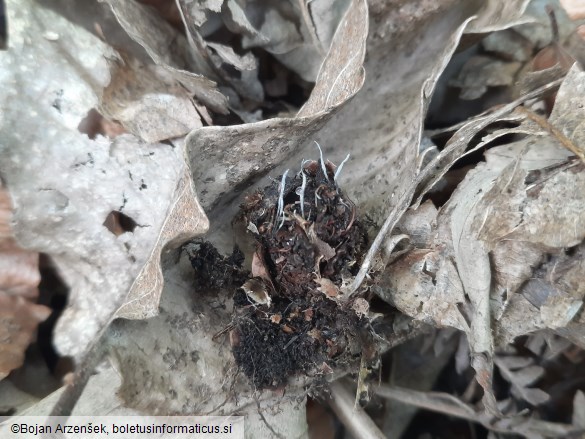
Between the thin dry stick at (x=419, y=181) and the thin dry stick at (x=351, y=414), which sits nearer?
the thin dry stick at (x=419, y=181)

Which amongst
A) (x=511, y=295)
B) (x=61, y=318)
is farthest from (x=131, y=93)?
(x=511, y=295)

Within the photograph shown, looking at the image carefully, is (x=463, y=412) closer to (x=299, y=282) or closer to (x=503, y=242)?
(x=503, y=242)

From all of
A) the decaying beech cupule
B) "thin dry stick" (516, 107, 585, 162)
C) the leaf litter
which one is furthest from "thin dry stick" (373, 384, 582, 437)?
"thin dry stick" (516, 107, 585, 162)

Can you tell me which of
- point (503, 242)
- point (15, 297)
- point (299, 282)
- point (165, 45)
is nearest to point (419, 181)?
point (503, 242)

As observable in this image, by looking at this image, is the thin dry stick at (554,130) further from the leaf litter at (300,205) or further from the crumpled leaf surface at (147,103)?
the crumpled leaf surface at (147,103)

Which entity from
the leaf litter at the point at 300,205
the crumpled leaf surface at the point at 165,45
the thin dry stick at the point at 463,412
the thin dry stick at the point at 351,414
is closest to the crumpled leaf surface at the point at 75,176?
the leaf litter at the point at 300,205

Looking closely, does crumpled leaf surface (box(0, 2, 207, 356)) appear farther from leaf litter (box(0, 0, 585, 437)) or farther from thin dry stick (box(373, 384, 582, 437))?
thin dry stick (box(373, 384, 582, 437))
